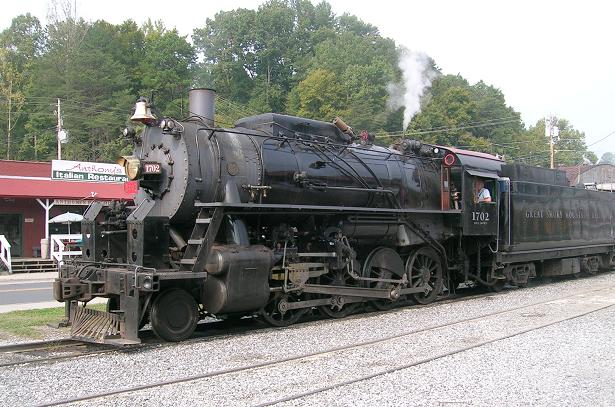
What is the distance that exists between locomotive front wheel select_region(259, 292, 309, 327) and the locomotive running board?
7.50 feet

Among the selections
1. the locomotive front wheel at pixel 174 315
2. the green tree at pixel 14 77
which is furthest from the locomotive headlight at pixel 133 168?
the green tree at pixel 14 77

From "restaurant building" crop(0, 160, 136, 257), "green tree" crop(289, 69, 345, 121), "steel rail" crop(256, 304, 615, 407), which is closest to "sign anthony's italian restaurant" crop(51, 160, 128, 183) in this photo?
"restaurant building" crop(0, 160, 136, 257)

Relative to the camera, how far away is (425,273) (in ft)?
39.9

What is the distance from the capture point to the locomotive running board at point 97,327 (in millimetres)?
7496

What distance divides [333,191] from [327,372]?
4403 mm

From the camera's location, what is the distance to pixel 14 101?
5228 centimetres

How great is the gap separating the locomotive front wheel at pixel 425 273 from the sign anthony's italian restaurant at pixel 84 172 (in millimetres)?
17972

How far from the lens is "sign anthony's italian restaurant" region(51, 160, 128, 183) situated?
Result: 2726 centimetres

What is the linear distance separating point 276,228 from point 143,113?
2.74m

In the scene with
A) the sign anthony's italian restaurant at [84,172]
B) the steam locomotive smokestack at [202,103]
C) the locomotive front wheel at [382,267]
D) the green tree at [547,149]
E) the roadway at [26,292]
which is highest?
the green tree at [547,149]

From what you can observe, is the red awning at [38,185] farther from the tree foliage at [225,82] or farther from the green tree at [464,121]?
the green tree at [464,121]

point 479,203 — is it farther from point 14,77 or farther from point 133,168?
point 14,77

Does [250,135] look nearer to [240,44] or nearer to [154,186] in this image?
[154,186]

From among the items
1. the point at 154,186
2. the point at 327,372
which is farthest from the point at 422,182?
the point at 327,372
